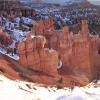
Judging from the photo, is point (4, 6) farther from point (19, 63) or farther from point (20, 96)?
point (20, 96)

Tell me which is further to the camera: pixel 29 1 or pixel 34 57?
pixel 29 1

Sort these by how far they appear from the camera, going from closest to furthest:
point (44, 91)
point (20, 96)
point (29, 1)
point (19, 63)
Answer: point (20, 96), point (44, 91), point (19, 63), point (29, 1)

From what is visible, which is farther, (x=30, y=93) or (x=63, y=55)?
(x=63, y=55)

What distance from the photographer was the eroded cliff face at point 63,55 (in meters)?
18.9

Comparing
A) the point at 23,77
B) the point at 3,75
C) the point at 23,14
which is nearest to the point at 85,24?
the point at 23,14

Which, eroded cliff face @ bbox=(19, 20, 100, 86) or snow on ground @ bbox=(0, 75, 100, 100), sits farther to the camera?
eroded cliff face @ bbox=(19, 20, 100, 86)

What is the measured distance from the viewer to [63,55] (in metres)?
21.0

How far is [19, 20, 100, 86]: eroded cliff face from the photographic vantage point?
18875 mm

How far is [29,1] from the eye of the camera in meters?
27.2

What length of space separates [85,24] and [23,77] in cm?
662

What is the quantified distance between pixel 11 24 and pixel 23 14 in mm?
2878

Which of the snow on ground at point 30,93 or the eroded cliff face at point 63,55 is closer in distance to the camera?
the snow on ground at point 30,93

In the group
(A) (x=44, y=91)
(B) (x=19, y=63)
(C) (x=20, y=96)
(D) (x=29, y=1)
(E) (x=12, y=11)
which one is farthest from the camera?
(D) (x=29, y=1)

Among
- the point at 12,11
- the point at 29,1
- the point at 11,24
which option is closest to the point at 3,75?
the point at 11,24
